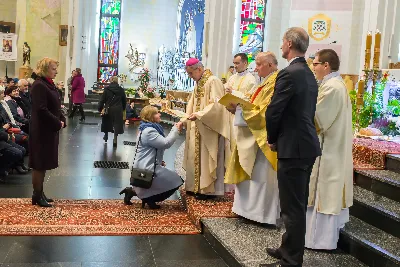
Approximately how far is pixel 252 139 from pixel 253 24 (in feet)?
46.9

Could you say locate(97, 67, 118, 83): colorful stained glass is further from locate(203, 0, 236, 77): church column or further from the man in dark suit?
the man in dark suit

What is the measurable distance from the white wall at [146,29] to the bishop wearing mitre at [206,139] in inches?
673

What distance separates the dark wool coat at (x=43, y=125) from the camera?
19.6 feet

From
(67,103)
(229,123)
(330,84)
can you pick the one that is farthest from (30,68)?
(330,84)

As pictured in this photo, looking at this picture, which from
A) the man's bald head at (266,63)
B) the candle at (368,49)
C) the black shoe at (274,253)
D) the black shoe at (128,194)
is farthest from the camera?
the candle at (368,49)

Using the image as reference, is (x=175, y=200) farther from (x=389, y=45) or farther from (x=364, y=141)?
(x=389, y=45)

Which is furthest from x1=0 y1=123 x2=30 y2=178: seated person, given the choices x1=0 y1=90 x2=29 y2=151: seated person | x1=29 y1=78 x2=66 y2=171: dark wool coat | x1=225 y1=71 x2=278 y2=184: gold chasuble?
x1=225 y1=71 x2=278 y2=184: gold chasuble

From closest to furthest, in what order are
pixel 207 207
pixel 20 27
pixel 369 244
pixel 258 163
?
pixel 369 244, pixel 258 163, pixel 207 207, pixel 20 27

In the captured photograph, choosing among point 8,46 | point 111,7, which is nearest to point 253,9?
point 111,7

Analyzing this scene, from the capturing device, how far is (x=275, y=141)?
3.94 meters

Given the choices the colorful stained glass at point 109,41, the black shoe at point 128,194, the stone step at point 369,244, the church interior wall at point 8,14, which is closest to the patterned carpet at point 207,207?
the black shoe at point 128,194

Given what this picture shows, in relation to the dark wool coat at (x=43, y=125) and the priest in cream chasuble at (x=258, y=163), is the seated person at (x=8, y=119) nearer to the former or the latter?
the dark wool coat at (x=43, y=125)

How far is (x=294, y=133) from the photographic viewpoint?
12.5 ft

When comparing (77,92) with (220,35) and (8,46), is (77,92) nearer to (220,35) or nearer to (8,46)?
(8,46)
